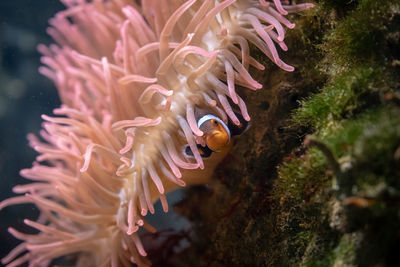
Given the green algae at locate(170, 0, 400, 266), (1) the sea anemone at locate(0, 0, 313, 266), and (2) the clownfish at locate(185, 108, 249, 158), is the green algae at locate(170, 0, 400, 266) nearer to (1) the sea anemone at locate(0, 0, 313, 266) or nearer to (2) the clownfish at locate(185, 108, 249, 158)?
(1) the sea anemone at locate(0, 0, 313, 266)

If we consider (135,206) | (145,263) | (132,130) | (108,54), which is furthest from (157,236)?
(108,54)

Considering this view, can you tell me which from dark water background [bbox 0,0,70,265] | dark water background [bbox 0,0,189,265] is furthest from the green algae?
dark water background [bbox 0,0,70,265]

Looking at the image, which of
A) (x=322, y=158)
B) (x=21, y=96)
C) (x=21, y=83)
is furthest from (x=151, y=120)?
(x=21, y=83)

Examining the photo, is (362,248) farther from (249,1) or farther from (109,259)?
(109,259)

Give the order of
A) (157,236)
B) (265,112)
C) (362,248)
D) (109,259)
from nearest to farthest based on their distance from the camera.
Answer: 1. (362,248)
2. (265,112)
3. (109,259)
4. (157,236)

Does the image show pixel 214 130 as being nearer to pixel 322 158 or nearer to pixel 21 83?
pixel 322 158

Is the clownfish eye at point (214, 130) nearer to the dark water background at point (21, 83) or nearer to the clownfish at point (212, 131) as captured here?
the clownfish at point (212, 131)
